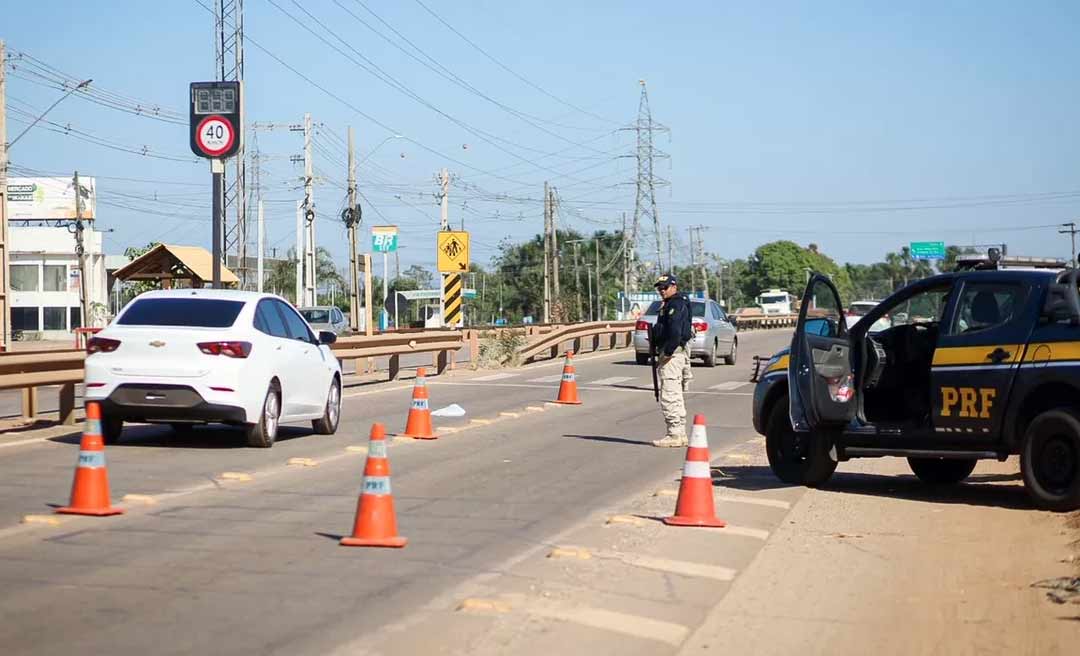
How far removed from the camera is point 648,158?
8069 centimetres

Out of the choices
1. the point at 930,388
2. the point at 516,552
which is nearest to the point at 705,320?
the point at 930,388

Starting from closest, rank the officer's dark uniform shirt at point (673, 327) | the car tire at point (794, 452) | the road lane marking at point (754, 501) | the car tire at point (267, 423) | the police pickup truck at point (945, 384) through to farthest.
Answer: the police pickup truck at point (945, 384) → the road lane marking at point (754, 501) → the car tire at point (794, 452) → the car tire at point (267, 423) → the officer's dark uniform shirt at point (673, 327)

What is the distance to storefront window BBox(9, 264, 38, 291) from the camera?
3433 inches

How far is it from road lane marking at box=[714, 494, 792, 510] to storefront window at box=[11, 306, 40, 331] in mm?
80933

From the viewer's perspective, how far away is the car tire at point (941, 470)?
12531mm

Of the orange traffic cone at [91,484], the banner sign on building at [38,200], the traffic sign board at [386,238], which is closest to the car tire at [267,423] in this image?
the orange traffic cone at [91,484]

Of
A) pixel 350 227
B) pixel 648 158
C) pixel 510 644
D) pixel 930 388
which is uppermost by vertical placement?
pixel 648 158

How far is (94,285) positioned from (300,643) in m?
90.2

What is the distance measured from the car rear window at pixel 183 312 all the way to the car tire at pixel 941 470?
7.15m

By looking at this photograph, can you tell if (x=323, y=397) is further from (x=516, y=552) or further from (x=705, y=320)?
(x=705, y=320)

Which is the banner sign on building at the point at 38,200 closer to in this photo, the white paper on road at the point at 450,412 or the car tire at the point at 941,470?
the white paper on road at the point at 450,412

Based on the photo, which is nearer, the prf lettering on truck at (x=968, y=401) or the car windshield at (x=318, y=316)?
the prf lettering on truck at (x=968, y=401)

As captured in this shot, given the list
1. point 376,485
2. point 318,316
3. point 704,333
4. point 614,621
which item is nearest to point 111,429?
point 376,485

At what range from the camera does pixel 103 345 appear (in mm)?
14023
